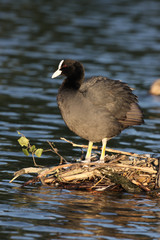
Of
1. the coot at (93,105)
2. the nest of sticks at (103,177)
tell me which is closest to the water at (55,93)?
the nest of sticks at (103,177)

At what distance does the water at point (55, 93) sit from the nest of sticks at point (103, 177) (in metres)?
0.19

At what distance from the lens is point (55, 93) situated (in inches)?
591

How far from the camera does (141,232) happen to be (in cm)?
641

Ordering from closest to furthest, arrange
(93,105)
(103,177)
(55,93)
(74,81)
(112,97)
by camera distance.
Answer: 1. (103,177)
2. (93,105)
3. (74,81)
4. (112,97)
5. (55,93)

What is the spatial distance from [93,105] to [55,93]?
6.79 meters

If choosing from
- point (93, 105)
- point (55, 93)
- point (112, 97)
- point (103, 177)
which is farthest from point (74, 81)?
point (55, 93)

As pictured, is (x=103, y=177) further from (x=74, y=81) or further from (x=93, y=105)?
(x=74, y=81)

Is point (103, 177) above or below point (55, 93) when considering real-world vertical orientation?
below

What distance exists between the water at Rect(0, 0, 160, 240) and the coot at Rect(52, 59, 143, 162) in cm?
95

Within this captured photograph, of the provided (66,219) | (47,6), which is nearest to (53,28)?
(47,6)

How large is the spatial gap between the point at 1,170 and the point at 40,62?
10.2 m

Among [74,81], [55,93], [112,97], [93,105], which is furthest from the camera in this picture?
[55,93]

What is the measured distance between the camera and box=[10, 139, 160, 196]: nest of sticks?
8.16m

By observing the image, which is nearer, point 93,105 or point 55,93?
point 93,105
